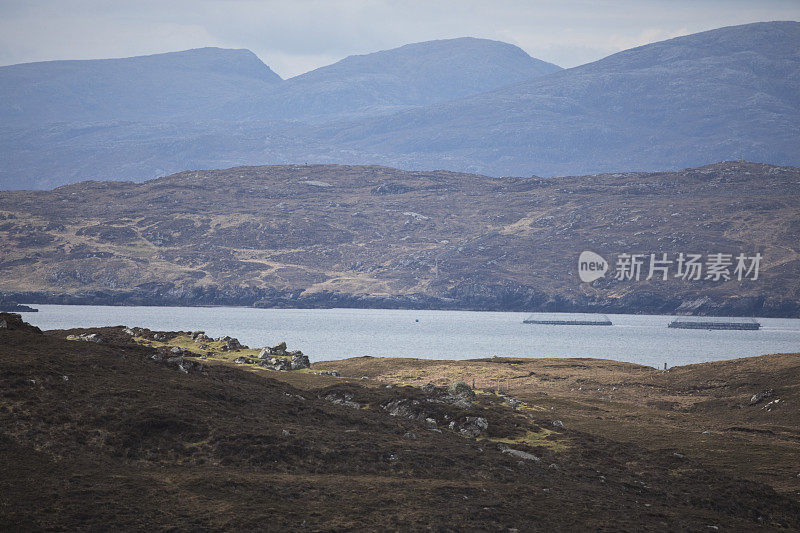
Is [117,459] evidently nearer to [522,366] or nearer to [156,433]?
[156,433]

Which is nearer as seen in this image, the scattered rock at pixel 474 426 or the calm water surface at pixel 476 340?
the scattered rock at pixel 474 426

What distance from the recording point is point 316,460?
25.3 metres

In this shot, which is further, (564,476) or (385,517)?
(564,476)

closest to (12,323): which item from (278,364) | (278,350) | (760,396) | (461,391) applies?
(278,364)

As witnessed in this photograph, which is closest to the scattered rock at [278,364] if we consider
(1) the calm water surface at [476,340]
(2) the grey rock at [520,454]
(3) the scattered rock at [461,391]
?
(3) the scattered rock at [461,391]

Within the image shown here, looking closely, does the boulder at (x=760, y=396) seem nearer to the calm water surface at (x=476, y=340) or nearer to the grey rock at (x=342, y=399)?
the grey rock at (x=342, y=399)

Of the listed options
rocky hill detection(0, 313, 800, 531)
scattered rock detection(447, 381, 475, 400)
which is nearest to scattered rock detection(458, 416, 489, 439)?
rocky hill detection(0, 313, 800, 531)

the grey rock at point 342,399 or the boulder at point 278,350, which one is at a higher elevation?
the boulder at point 278,350

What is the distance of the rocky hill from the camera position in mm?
21000

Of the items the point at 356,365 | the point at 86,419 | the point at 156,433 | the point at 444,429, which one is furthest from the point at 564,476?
the point at 356,365

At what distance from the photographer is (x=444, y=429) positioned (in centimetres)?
3244

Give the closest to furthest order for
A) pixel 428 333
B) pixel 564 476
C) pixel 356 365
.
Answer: pixel 564 476 < pixel 356 365 < pixel 428 333

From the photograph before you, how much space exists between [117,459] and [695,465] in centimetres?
2066

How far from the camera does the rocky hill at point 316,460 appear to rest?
2100 centimetres
